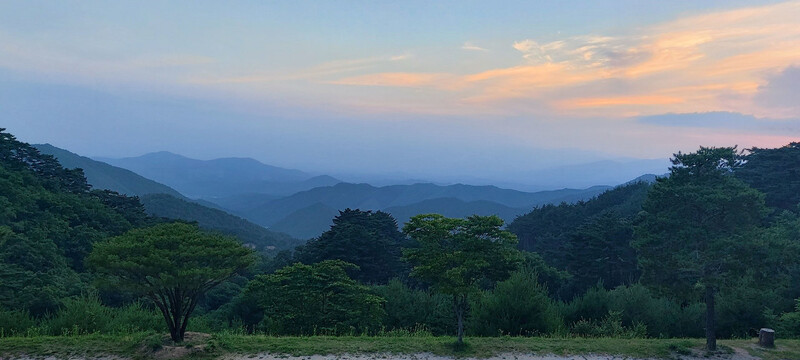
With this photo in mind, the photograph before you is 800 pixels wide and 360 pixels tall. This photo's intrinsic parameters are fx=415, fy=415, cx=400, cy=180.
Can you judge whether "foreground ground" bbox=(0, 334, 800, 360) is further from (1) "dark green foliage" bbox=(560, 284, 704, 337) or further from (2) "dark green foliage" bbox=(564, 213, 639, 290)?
(2) "dark green foliage" bbox=(564, 213, 639, 290)

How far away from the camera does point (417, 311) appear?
19391 millimetres

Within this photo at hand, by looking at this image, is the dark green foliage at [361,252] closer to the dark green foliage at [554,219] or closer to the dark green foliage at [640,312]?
the dark green foliage at [640,312]

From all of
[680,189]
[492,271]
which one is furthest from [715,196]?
[492,271]

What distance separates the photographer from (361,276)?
127 feet

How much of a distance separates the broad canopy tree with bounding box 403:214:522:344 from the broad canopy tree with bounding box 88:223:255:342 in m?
5.04

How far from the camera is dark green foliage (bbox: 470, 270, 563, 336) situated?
1523cm

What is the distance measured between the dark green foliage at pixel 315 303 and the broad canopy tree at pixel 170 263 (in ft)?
16.0

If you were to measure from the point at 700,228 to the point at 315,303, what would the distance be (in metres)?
13.2

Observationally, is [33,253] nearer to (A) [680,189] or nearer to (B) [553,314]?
(B) [553,314]

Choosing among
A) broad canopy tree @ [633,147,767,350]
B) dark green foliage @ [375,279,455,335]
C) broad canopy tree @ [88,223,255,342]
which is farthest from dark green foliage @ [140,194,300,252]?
broad canopy tree @ [633,147,767,350]

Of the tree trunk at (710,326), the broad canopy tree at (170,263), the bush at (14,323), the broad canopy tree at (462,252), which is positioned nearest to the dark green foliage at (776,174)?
the tree trunk at (710,326)

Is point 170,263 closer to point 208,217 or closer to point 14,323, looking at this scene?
point 14,323

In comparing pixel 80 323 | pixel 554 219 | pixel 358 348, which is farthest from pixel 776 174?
pixel 80 323

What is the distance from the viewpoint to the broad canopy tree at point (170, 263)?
10.5 m
